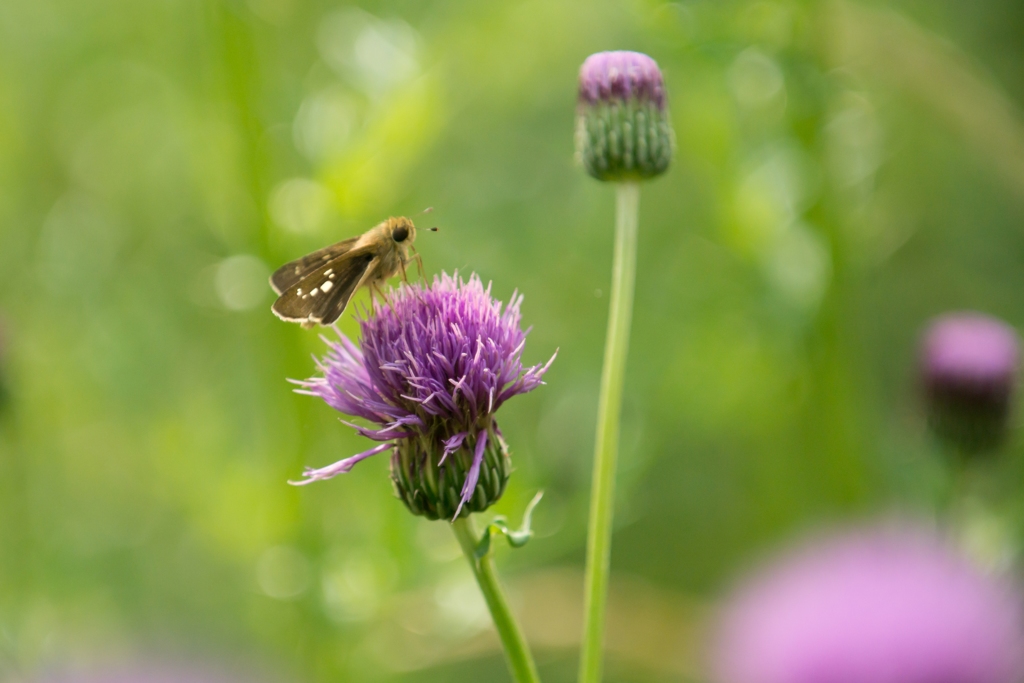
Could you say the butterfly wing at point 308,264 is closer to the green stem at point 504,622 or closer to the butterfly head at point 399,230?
the butterfly head at point 399,230

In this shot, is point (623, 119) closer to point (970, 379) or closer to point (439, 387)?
point (439, 387)

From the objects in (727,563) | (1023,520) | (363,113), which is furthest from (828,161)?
(727,563)

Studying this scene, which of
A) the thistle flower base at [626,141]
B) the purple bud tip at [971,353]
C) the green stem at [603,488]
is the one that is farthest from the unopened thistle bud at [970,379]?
the green stem at [603,488]

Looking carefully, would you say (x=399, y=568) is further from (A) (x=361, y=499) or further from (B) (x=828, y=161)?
(B) (x=828, y=161)

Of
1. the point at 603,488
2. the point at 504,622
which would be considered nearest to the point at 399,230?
the point at 603,488

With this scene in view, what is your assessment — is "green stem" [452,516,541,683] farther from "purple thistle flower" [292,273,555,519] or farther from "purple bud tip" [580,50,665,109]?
"purple bud tip" [580,50,665,109]

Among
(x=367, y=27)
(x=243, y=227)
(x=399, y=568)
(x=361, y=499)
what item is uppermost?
(x=367, y=27)

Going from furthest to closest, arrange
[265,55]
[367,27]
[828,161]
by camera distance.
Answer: [265,55]
[828,161]
[367,27]
